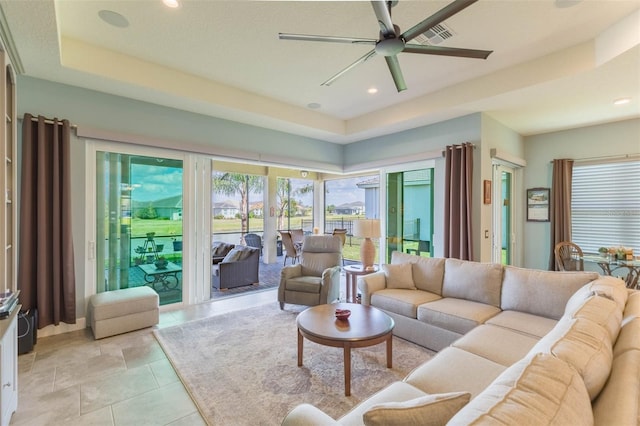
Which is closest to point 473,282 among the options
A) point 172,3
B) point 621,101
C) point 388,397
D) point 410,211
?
point 388,397

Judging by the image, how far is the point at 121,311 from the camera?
339 centimetres

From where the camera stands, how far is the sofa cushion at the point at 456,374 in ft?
5.45

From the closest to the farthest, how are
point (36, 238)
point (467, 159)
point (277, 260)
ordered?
point (36, 238) < point (467, 159) < point (277, 260)

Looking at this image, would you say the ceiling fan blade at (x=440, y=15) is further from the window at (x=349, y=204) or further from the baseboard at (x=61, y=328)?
the window at (x=349, y=204)

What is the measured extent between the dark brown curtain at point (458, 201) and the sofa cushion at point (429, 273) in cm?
87

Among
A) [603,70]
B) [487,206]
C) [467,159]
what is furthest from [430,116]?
[603,70]

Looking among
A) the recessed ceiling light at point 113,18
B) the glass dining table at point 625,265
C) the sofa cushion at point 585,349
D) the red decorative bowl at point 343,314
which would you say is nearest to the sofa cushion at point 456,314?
the red decorative bowl at point 343,314

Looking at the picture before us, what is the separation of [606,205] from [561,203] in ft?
1.98

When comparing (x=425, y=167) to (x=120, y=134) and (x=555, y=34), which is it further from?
(x=120, y=134)

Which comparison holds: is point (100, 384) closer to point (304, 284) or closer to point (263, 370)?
point (263, 370)

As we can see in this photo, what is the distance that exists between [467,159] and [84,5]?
4.49 meters

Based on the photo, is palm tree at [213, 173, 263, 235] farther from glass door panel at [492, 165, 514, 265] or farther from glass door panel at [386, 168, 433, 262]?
glass door panel at [492, 165, 514, 265]

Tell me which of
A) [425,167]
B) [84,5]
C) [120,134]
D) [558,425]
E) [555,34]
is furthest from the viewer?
[425,167]

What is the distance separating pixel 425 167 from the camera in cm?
504
